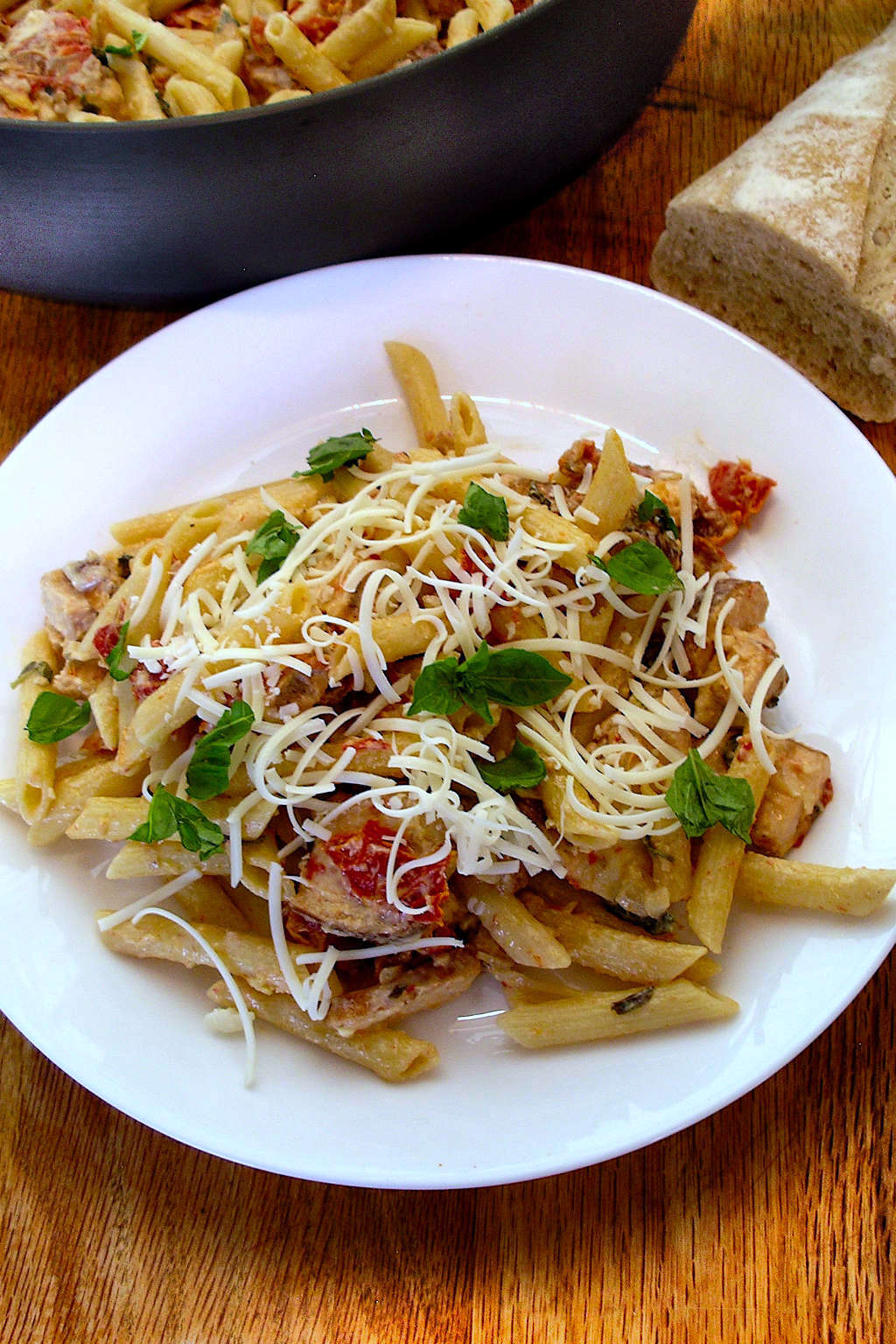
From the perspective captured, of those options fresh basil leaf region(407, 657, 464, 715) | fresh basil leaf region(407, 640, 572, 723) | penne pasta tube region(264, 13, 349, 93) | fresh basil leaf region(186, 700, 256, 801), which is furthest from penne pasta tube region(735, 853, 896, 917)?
penne pasta tube region(264, 13, 349, 93)

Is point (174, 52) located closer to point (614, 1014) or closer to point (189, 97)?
point (189, 97)

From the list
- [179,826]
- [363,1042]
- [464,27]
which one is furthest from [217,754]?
[464,27]

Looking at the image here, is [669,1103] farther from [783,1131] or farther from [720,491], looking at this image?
[720,491]

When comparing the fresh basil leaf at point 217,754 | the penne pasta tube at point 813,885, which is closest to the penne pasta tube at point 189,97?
the fresh basil leaf at point 217,754

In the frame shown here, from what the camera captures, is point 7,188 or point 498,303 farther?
point 498,303

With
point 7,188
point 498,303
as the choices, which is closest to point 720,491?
point 498,303
